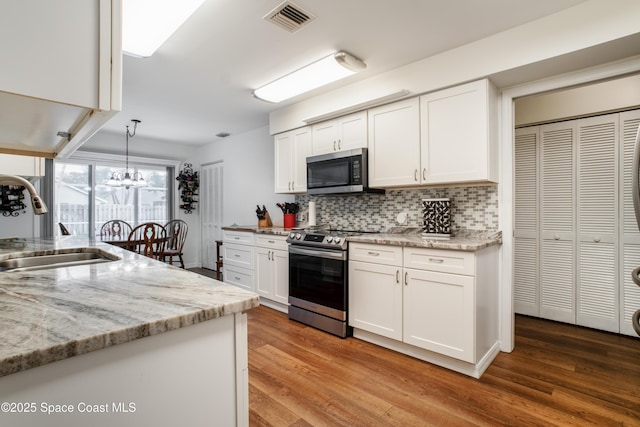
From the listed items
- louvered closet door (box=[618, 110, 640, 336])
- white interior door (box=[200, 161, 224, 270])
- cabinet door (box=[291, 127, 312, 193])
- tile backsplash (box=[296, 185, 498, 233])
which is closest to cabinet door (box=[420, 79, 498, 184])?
tile backsplash (box=[296, 185, 498, 233])

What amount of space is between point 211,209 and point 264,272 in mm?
2685

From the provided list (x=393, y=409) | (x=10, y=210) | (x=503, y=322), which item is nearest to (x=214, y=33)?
(x=393, y=409)

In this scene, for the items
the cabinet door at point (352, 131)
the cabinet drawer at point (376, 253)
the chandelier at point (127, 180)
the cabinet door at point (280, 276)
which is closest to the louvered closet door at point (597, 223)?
the cabinet drawer at point (376, 253)

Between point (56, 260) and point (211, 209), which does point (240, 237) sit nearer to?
point (211, 209)

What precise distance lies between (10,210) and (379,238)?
4.73 metres

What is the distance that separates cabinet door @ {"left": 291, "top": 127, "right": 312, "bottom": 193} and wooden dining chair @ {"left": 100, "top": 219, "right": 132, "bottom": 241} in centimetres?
308

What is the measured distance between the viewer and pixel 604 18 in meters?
1.84

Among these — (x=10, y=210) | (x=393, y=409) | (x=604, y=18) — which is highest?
(x=604, y=18)

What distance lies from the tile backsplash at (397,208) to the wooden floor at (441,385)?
3.61 ft

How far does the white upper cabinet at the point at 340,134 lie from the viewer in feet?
10.00

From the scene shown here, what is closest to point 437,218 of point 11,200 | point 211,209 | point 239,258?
point 239,258

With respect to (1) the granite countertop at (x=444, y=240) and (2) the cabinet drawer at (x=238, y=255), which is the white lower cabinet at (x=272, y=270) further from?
(1) the granite countertop at (x=444, y=240)

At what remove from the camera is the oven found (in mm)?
2775

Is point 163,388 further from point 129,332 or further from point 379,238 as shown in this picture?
point 379,238
